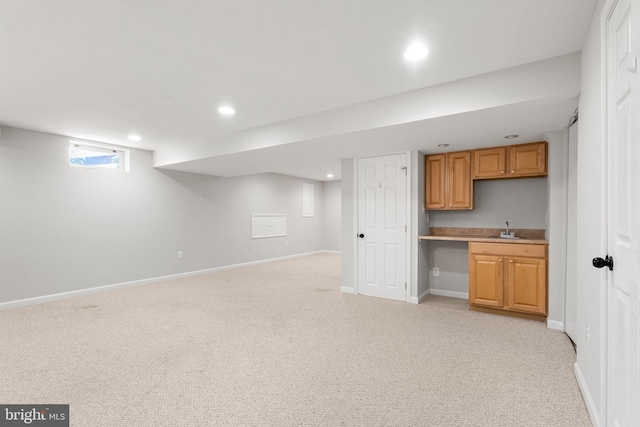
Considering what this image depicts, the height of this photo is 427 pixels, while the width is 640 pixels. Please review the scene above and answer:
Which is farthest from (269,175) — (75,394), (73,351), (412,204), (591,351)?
(591,351)

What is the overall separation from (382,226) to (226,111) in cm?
267

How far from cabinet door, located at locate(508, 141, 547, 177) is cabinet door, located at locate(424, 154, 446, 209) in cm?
84

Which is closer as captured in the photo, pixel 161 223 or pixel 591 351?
pixel 591 351

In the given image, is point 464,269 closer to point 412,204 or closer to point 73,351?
point 412,204

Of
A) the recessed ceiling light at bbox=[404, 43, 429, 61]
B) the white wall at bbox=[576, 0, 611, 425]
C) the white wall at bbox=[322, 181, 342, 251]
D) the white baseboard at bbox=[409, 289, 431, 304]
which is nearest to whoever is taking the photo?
the white wall at bbox=[576, 0, 611, 425]

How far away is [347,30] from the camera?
2021 mm

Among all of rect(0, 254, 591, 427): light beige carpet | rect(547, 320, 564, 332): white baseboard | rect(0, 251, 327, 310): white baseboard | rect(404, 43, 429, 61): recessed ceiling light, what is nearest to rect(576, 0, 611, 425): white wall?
rect(0, 254, 591, 427): light beige carpet

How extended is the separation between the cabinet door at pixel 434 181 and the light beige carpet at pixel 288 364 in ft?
4.71

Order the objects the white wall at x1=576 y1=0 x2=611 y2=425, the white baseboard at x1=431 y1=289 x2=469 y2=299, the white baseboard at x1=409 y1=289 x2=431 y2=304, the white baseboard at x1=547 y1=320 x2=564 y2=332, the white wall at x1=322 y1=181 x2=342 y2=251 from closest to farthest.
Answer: the white wall at x1=576 y1=0 x2=611 y2=425 < the white baseboard at x1=547 y1=320 x2=564 y2=332 < the white baseboard at x1=409 y1=289 x2=431 y2=304 < the white baseboard at x1=431 y1=289 x2=469 y2=299 < the white wall at x1=322 y1=181 x2=342 y2=251

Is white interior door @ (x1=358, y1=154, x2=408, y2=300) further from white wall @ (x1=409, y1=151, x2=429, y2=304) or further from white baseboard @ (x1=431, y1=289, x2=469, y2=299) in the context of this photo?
white baseboard @ (x1=431, y1=289, x2=469, y2=299)

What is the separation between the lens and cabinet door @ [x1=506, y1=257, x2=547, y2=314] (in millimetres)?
3439

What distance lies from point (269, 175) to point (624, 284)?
23.9ft

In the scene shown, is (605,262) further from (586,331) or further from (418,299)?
(418,299)

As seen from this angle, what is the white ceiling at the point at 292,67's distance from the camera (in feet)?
6.07
